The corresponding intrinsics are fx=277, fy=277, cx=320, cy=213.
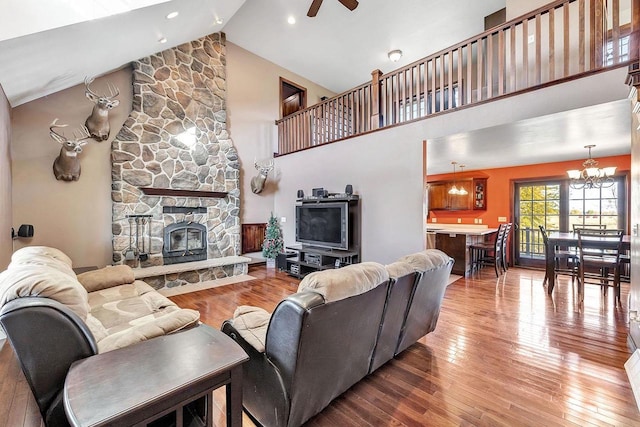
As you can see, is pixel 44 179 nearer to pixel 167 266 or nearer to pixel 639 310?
pixel 167 266

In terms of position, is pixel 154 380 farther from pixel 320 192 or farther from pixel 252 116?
pixel 252 116

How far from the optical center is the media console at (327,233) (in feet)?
16.1

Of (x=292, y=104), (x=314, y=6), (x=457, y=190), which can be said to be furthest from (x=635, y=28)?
(x=292, y=104)

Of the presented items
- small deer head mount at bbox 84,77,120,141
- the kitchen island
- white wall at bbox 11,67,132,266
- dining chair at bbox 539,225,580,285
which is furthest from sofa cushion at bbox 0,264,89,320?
the kitchen island

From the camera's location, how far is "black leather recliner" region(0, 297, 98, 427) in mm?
1138

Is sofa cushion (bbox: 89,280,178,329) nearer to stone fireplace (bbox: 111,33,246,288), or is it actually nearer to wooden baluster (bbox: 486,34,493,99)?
stone fireplace (bbox: 111,33,246,288)

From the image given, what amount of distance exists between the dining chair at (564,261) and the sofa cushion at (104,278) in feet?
19.7

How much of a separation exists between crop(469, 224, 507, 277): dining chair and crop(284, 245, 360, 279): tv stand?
2750 mm

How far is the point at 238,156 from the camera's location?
20.2 feet

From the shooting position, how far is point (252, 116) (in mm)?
6484

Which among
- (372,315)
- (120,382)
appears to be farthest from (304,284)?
(120,382)

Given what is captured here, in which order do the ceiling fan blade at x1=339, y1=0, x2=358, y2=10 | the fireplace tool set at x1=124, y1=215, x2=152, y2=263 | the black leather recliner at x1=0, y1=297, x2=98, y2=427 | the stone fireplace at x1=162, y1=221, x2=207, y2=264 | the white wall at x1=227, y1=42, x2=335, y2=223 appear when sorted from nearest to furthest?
the black leather recliner at x1=0, y1=297, x2=98, y2=427 < the ceiling fan blade at x1=339, y1=0, x2=358, y2=10 < the fireplace tool set at x1=124, y1=215, x2=152, y2=263 < the stone fireplace at x1=162, y1=221, x2=207, y2=264 < the white wall at x1=227, y1=42, x2=335, y2=223

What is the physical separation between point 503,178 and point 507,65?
309 centimetres

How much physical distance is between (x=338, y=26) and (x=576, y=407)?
631 cm
